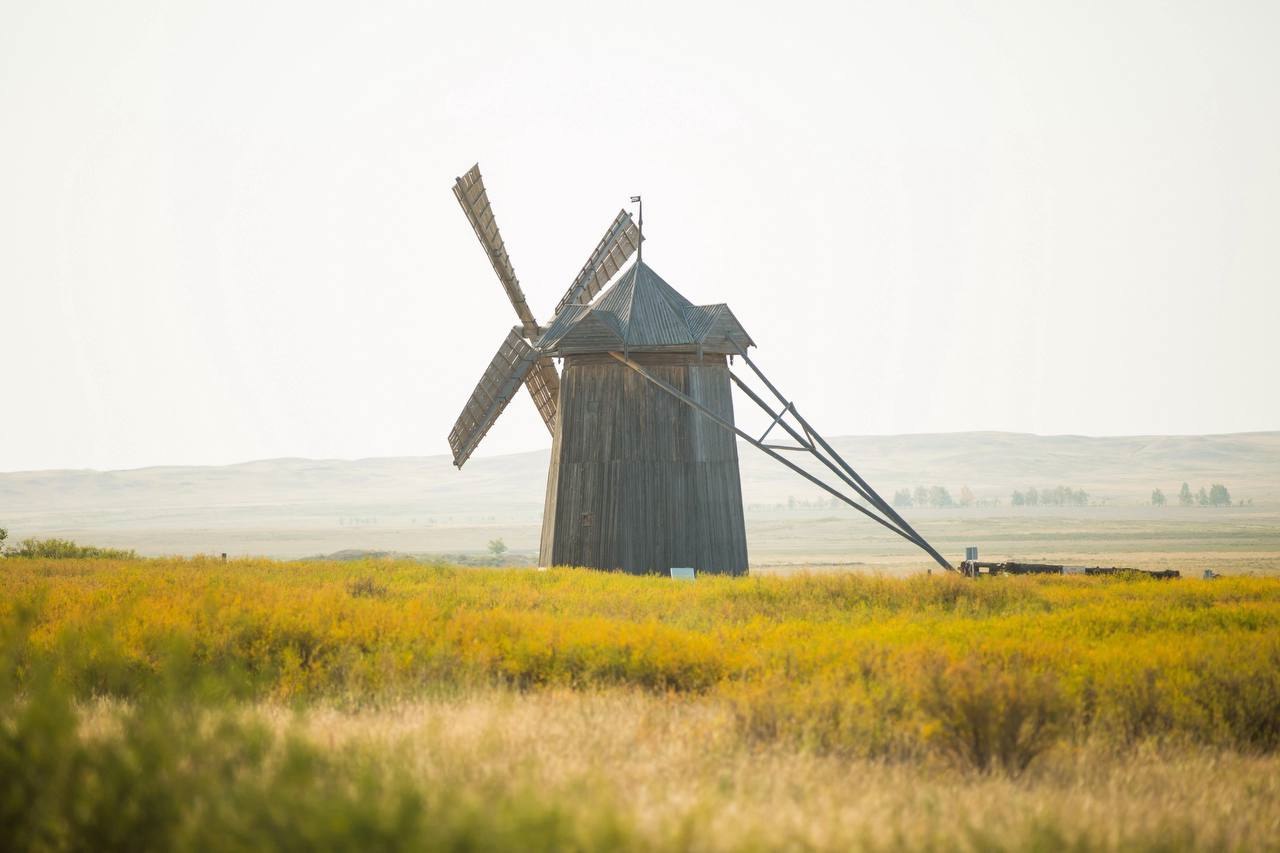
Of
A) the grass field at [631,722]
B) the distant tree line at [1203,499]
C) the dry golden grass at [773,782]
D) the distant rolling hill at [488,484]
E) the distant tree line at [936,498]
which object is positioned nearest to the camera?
the grass field at [631,722]

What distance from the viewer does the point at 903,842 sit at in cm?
676

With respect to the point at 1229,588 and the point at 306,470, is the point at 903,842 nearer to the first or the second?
the point at 1229,588

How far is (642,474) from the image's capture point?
78.9 feet

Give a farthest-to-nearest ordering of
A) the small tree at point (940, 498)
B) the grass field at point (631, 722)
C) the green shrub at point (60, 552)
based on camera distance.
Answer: the small tree at point (940, 498) < the green shrub at point (60, 552) < the grass field at point (631, 722)

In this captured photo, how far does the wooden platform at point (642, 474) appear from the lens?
24.0 m

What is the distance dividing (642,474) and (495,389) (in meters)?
5.08

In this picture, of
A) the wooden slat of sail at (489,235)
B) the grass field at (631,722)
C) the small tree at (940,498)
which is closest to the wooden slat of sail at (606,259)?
the wooden slat of sail at (489,235)

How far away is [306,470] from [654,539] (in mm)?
182882

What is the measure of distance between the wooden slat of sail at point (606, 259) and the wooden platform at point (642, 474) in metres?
3.54

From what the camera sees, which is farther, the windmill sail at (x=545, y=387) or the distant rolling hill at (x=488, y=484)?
the distant rolling hill at (x=488, y=484)

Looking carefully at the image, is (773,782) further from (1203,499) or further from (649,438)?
(1203,499)

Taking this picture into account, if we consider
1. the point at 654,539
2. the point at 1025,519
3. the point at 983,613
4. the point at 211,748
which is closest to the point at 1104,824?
the point at 211,748

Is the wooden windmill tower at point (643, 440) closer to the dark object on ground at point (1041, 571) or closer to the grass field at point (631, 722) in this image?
the dark object on ground at point (1041, 571)

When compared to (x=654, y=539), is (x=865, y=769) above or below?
below
